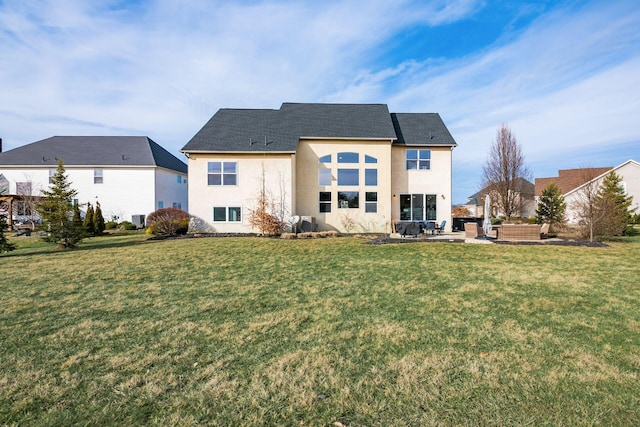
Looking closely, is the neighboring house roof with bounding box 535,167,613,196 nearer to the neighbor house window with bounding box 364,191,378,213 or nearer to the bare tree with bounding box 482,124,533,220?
the bare tree with bounding box 482,124,533,220

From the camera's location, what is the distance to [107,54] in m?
14.8

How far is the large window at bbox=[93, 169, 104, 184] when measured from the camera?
29.0m

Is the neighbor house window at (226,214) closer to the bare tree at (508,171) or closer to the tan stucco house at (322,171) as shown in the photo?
the tan stucco house at (322,171)

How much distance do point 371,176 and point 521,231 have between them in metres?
9.16

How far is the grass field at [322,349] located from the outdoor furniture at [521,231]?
7.89 m

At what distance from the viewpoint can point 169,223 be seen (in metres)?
18.8

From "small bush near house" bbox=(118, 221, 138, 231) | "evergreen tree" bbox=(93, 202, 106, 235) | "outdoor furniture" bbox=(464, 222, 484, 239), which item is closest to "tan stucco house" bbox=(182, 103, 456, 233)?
"outdoor furniture" bbox=(464, 222, 484, 239)

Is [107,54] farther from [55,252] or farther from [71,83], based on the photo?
[55,252]

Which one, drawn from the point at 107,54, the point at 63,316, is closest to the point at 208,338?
the point at 63,316

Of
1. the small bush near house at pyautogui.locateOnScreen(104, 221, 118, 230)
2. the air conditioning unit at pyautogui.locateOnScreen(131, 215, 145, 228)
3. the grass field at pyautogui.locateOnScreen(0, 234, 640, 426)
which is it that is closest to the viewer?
the grass field at pyautogui.locateOnScreen(0, 234, 640, 426)

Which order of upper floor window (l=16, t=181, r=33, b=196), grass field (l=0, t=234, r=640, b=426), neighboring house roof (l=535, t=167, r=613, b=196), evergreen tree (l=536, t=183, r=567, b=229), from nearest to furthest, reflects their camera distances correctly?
grass field (l=0, t=234, r=640, b=426) → evergreen tree (l=536, t=183, r=567, b=229) → upper floor window (l=16, t=181, r=33, b=196) → neighboring house roof (l=535, t=167, r=613, b=196)

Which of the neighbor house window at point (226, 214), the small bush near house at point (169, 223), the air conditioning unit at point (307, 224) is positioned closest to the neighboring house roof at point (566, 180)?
the air conditioning unit at point (307, 224)

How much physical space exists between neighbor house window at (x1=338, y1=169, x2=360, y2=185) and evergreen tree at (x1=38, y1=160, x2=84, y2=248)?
1455 cm

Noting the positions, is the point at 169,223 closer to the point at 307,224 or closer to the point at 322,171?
the point at 307,224
